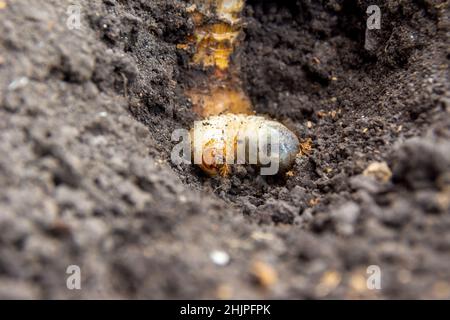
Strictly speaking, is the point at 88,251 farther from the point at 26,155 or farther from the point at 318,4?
the point at 318,4

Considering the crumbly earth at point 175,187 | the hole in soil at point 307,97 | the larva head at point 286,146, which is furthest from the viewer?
the larva head at point 286,146

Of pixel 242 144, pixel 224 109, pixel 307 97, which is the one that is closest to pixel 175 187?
pixel 242 144

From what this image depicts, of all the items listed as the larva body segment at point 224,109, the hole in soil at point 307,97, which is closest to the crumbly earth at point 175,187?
the hole in soil at point 307,97

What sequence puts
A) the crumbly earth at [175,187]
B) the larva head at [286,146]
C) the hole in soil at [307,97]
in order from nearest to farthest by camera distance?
the crumbly earth at [175,187], the hole in soil at [307,97], the larva head at [286,146]

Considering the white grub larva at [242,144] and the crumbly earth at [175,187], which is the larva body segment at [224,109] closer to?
the white grub larva at [242,144]

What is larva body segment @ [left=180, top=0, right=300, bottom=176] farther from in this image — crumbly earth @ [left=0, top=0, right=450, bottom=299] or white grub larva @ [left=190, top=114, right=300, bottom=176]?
crumbly earth @ [left=0, top=0, right=450, bottom=299]
